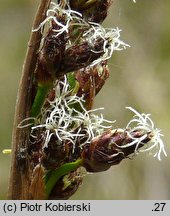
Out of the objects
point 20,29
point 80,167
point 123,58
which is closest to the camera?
point 80,167

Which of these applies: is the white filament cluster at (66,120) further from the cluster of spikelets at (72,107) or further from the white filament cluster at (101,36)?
the white filament cluster at (101,36)

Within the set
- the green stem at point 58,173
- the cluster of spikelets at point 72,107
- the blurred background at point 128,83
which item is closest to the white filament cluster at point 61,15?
the cluster of spikelets at point 72,107

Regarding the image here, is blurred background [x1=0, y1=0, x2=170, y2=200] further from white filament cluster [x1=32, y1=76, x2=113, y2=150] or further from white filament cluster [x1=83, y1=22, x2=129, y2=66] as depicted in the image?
white filament cluster [x1=83, y1=22, x2=129, y2=66]

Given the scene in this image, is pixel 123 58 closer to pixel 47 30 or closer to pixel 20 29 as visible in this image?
pixel 20 29

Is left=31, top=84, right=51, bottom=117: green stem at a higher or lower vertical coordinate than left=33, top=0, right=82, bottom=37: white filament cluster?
lower

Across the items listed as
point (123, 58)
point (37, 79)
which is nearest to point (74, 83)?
point (37, 79)

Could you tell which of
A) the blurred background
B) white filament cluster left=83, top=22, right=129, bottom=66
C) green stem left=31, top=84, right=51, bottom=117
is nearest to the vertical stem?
green stem left=31, top=84, right=51, bottom=117
